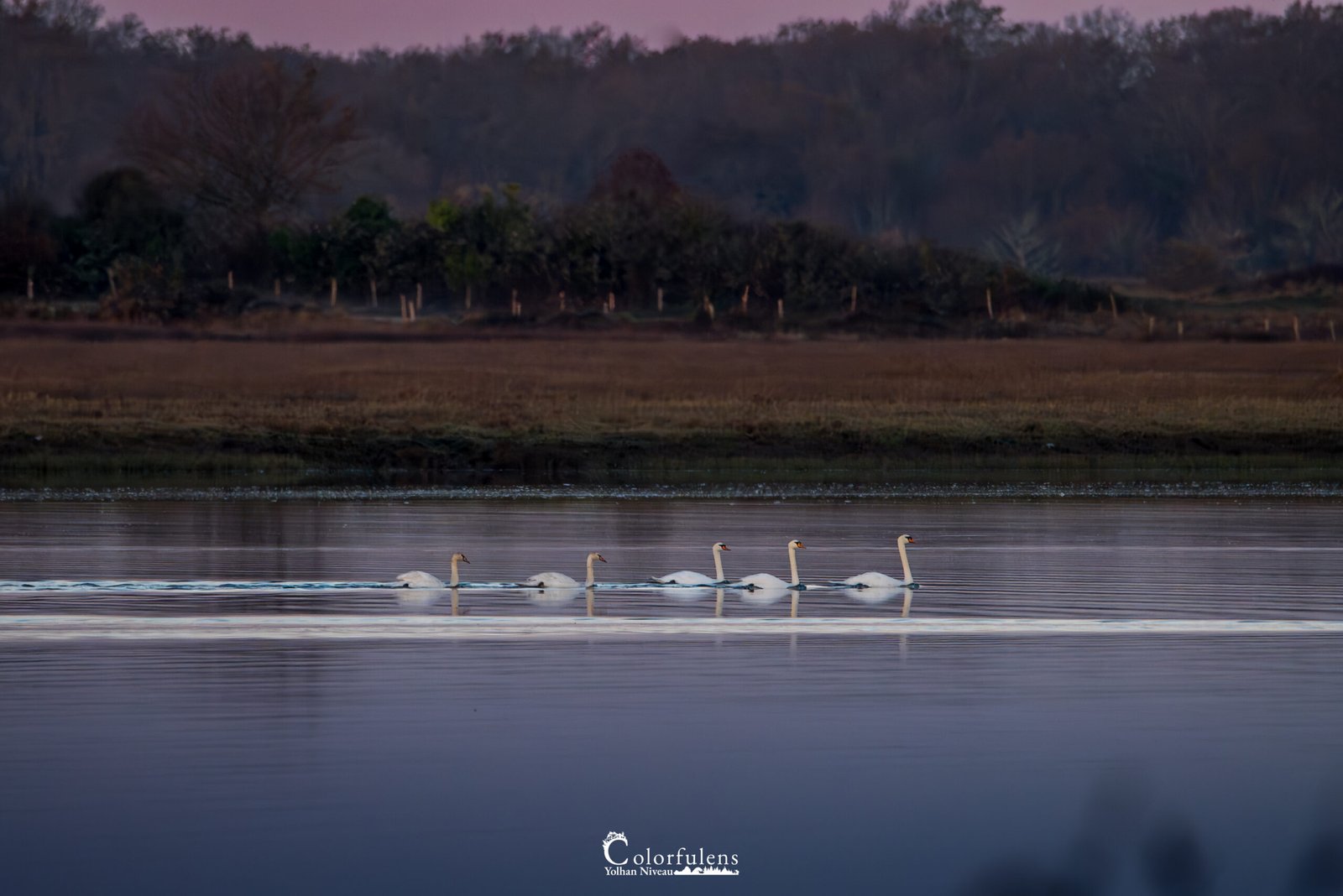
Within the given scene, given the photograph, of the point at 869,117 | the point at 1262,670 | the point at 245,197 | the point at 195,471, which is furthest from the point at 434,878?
the point at 869,117

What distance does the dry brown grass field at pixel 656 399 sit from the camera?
39094mm

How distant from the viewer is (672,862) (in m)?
9.80

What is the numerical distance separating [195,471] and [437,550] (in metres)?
14.5

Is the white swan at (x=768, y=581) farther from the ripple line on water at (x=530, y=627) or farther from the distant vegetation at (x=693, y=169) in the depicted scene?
the distant vegetation at (x=693, y=169)

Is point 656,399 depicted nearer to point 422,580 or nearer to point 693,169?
point 422,580

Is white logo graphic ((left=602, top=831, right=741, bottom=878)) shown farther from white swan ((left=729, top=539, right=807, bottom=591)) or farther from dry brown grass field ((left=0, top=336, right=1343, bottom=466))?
dry brown grass field ((left=0, top=336, right=1343, bottom=466))

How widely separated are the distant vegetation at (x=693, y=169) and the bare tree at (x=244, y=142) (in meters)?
0.14

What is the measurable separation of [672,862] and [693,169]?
116594 millimetres

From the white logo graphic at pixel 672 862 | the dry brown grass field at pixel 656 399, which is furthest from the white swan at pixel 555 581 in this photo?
the dry brown grass field at pixel 656 399

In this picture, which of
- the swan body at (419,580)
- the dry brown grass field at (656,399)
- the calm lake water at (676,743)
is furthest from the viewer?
the dry brown grass field at (656,399)

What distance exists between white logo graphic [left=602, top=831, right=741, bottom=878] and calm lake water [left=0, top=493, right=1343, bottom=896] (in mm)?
57

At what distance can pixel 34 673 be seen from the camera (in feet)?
47.8

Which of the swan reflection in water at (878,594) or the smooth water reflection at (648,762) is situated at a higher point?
the smooth water reflection at (648,762)

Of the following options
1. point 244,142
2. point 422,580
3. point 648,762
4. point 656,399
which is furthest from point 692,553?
point 244,142
